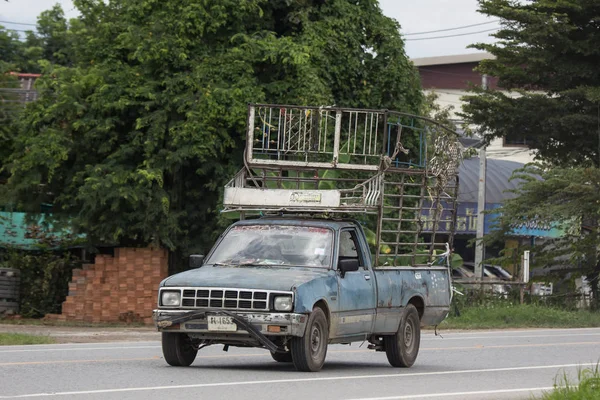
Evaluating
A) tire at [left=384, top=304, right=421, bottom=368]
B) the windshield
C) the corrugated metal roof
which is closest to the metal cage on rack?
the windshield

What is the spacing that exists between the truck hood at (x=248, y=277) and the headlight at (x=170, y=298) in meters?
0.09

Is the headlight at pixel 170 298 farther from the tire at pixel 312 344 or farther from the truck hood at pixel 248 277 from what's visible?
the tire at pixel 312 344

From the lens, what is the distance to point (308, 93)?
1073 inches

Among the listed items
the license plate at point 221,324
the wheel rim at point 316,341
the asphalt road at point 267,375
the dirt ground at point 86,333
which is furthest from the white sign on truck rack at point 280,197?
the dirt ground at point 86,333

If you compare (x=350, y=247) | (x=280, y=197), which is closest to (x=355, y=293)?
(x=350, y=247)

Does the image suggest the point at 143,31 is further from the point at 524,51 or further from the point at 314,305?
the point at 314,305

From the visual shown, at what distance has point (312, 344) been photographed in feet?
41.9

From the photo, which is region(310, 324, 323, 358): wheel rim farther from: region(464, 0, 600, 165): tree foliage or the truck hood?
region(464, 0, 600, 165): tree foliage

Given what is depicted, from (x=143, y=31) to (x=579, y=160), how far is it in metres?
15.8

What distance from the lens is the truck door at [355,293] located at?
535 inches

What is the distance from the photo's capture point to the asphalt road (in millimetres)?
10398

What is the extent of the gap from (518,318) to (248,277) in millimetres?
18796

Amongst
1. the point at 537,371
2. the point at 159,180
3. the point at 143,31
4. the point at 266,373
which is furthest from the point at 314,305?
the point at 143,31

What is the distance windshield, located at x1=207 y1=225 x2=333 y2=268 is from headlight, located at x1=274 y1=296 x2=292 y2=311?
1.25 m
